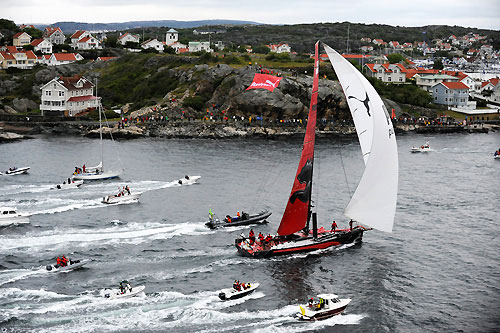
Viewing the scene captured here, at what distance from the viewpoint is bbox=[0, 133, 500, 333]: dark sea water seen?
4266 centimetres

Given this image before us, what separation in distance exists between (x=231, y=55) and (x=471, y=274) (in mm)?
122433

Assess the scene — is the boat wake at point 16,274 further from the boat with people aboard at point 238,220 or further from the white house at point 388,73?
the white house at point 388,73

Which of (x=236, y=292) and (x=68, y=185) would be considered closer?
(x=236, y=292)

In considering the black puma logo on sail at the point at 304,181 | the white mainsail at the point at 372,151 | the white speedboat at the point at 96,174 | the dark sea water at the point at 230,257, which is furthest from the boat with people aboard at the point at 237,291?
the white speedboat at the point at 96,174

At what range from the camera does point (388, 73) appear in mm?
175125

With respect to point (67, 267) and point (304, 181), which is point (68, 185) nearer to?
point (67, 267)

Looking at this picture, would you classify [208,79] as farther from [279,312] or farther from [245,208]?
[279,312]

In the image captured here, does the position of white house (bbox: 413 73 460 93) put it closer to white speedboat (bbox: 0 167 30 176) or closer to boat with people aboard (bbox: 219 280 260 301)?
white speedboat (bbox: 0 167 30 176)

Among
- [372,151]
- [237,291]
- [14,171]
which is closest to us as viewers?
[237,291]

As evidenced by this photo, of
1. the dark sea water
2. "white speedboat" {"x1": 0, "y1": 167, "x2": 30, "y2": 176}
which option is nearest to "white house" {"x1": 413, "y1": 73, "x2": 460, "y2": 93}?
the dark sea water

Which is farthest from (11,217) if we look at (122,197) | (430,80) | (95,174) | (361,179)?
(430,80)

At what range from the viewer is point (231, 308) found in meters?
43.9

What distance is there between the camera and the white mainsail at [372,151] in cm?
5175

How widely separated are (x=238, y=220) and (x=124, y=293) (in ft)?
65.6
